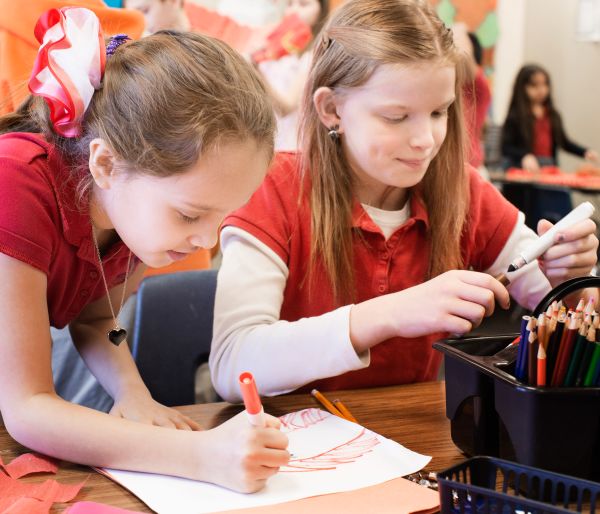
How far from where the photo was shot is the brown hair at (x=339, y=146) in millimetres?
1129

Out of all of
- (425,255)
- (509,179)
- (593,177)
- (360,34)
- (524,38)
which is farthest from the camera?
(524,38)

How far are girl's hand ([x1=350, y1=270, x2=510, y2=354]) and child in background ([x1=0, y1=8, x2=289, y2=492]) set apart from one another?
0.21 meters

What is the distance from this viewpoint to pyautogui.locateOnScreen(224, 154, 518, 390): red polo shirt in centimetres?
119

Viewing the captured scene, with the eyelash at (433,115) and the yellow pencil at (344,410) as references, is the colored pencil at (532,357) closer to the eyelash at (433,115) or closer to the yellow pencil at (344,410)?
the yellow pencil at (344,410)

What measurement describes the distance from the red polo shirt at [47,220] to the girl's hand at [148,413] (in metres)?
0.15

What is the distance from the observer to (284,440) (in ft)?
2.62

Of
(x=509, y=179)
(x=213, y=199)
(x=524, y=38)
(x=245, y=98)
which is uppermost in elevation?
(x=524, y=38)

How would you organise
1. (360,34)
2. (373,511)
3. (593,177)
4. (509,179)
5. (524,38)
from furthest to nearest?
1. (524,38)
2. (509,179)
3. (593,177)
4. (360,34)
5. (373,511)

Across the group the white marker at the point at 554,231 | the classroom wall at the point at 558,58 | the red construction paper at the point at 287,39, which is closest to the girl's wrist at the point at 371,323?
the white marker at the point at 554,231

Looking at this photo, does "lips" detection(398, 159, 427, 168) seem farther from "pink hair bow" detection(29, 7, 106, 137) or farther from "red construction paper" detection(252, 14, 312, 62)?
A: "red construction paper" detection(252, 14, 312, 62)

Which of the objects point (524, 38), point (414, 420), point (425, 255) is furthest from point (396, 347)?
point (524, 38)

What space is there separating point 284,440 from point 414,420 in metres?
0.23

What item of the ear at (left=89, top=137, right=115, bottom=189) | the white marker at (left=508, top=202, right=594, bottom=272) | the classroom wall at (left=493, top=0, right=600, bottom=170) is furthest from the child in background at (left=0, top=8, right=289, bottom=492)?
the classroom wall at (left=493, top=0, right=600, bottom=170)

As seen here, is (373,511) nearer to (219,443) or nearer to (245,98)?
(219,443)
